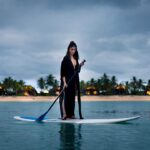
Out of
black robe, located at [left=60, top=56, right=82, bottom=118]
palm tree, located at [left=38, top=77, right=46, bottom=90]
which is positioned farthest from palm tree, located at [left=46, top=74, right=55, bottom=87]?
black robe, located at [left=60, top=56, right=82, bottom=118]

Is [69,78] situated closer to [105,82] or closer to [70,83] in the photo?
[70,83]

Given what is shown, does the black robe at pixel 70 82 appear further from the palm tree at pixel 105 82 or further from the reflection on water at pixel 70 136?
the palm tree at pixel 105 82

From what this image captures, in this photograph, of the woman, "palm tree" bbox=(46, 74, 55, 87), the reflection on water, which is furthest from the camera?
"palm tree" bbox=(46, 74, 55, 87)

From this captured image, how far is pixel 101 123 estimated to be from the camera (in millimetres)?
29344

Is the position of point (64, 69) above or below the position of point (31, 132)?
above

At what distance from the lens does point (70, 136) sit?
73.9 feet

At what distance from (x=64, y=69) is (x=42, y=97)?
166403 mm

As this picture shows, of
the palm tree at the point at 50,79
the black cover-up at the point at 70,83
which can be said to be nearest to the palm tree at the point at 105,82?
the palm tree at the point at 50,79

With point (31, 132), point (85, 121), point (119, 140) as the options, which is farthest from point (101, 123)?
point (119, 140)

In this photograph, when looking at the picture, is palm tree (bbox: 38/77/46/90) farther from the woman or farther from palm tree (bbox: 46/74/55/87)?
the woman

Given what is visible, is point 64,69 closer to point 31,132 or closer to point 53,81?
point 31,132

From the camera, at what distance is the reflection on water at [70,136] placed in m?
18.8

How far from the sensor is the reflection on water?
1877 cm

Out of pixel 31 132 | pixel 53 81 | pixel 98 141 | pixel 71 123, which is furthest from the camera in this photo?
pixel 53 81
